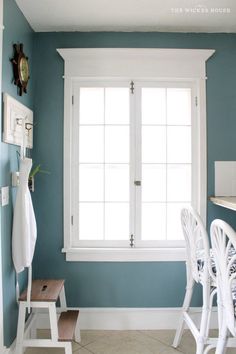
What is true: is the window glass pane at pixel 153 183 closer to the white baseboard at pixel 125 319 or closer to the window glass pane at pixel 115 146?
the window glass pane at pixel 115 146

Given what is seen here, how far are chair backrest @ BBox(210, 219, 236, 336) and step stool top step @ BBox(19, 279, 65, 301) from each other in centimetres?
101

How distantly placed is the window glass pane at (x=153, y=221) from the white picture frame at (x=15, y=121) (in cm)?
106

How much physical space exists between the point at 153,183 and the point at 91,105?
80cm

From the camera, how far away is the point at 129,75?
2.32 meters

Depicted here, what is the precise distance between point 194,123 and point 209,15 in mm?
778

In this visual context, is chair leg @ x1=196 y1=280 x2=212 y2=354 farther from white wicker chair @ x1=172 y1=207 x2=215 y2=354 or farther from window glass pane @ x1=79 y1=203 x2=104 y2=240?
window glass pane @ x1=79 y1=203 x2=104 y2=240

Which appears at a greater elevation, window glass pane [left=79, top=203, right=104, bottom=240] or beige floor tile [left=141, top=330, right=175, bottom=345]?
window glass pane [left=79, top=203, right=104, bottom=240]

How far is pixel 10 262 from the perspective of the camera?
6.07 ft

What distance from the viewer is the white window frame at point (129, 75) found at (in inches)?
90.6

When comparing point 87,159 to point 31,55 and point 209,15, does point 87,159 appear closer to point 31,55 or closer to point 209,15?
point 31,55

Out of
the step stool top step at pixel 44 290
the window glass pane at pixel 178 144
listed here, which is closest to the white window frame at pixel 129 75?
the window glass pane at pixel 178 144

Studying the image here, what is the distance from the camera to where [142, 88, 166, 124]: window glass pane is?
2355 mm

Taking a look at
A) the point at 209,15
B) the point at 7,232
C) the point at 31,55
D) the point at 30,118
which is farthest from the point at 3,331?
the point at 209,15

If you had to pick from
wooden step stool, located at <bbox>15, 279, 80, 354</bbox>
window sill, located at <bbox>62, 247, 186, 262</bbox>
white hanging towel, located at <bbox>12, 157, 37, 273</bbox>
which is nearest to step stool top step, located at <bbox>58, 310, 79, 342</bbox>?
wooden step stool, located at <bbox>15, 279, 80, 354</bbox>
